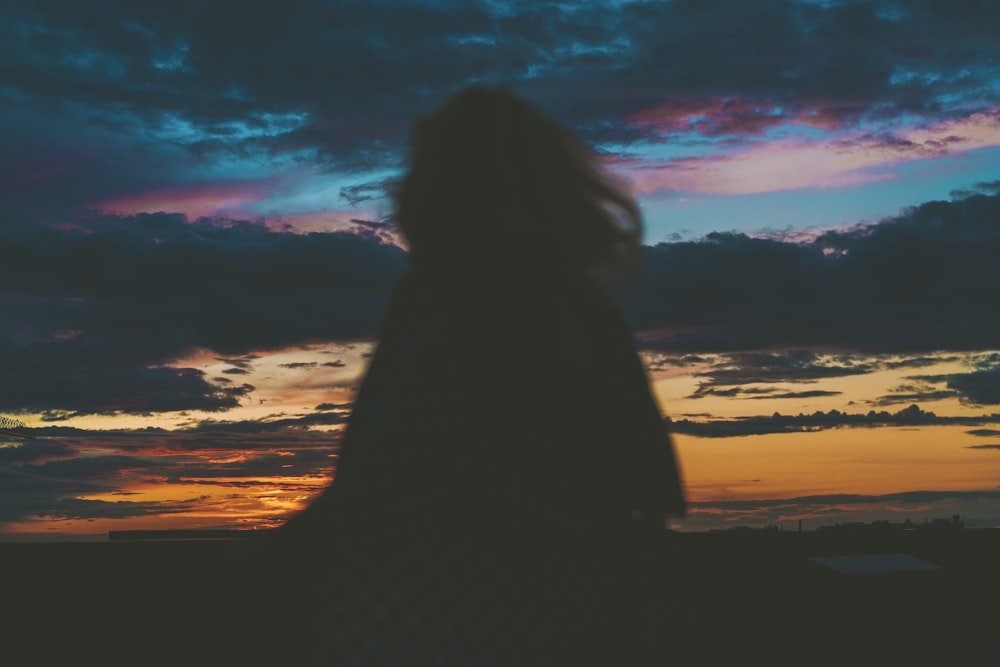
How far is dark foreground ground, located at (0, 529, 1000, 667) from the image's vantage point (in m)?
5.07

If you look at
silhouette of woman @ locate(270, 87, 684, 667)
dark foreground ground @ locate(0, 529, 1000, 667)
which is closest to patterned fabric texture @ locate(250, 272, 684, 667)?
silhouette of woman @ locate(270, 87, 684, 667)

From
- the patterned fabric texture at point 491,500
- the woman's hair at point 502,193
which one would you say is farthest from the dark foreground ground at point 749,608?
the woman's hair at point 502,193

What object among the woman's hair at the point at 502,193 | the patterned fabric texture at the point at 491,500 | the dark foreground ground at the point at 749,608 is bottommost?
the dark foreground ground at the point at 749,608

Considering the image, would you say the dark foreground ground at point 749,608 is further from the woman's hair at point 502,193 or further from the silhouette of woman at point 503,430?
the woman's hair at point 502,193

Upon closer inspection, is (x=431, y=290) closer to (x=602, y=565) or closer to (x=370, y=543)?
(x=370, y=543)

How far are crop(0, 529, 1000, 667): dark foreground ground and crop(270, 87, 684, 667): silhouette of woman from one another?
1891 mm

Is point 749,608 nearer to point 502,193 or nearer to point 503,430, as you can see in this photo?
point 503,430

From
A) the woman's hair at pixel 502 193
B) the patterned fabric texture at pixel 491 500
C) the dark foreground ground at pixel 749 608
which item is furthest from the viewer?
the dark foreground ground at pixel 749 608

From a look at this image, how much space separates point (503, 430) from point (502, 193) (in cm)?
64

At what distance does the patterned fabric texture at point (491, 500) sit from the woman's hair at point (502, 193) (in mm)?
98

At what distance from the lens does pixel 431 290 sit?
8.95ft

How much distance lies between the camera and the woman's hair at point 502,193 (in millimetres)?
2645

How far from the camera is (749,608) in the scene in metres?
5.41

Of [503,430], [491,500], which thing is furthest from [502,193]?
[491,500]
